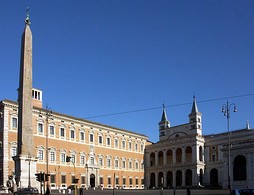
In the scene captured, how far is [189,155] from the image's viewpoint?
74875 millimetres

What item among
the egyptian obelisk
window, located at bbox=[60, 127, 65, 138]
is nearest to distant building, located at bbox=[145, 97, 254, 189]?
window, located at bbox=[60, 127, 65, 138]

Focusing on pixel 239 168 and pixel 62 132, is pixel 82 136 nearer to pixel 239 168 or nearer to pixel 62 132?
pixel 62 132

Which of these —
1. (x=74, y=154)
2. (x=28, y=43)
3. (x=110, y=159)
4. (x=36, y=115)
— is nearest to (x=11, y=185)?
(x=28, y=43)

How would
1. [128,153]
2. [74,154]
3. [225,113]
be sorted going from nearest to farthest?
[225,113] → [74,154] → [128,153]

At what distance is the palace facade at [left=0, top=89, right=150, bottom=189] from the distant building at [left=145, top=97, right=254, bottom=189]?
8.54 feet

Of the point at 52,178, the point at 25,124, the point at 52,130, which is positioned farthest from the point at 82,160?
the point at 25,124

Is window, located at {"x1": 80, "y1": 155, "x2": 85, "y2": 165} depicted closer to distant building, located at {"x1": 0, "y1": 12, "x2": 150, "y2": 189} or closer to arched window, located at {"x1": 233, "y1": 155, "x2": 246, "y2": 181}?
distant building, located at {"x1": 0, "y1": 12, "x2": 150, "y2": 189}

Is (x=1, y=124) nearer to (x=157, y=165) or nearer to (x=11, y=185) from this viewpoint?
(x=11, y=185)

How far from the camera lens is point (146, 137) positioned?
80.8 metres

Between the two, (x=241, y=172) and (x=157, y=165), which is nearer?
(x=241, y=172)

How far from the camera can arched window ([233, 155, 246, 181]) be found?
4967 cm

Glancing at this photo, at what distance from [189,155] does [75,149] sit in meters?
22.1

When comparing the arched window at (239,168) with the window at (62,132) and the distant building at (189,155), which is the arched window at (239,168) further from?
the window at (62,132)

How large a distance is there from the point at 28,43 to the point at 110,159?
33782mm
